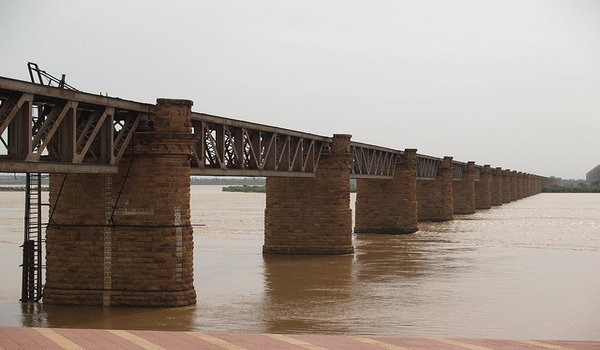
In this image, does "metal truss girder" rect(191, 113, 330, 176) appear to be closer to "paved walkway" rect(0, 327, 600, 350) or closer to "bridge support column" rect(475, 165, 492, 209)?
"paved walkway" rect(0, 327, 600, 350)

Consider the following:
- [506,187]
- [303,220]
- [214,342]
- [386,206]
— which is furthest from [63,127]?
[506,187]

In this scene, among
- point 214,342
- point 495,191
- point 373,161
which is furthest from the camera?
point 495,191

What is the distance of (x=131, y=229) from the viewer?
74.1 feet

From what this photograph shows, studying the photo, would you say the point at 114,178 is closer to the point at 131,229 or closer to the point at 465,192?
the point at 131,229

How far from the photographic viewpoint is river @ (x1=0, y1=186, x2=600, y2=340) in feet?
65.8

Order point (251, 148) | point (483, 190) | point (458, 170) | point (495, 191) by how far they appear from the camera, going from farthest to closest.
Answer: point (495, 191) < point (483, 190) < point (458, 170) < point (251, 148)

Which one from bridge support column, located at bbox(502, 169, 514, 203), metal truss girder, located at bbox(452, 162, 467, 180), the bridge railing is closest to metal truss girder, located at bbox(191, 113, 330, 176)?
the bridge railing

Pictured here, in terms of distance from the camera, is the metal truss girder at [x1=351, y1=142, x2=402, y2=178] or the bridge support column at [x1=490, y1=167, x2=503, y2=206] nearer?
the metal truss girder at [x1=351, y1=142, x2=402, y2=178]

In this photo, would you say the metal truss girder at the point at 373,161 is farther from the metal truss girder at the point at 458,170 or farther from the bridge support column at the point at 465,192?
the bridge support column at the point at 465,192

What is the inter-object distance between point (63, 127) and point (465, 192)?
71483 millimetres

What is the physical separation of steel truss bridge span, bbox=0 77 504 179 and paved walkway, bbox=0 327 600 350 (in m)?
4.14

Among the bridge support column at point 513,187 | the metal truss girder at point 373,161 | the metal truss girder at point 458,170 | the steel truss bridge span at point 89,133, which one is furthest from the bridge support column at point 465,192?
the steel truss bridge span at point 89,133

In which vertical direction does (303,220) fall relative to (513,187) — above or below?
below

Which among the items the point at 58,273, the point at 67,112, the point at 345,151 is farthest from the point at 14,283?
the point at 345,151
